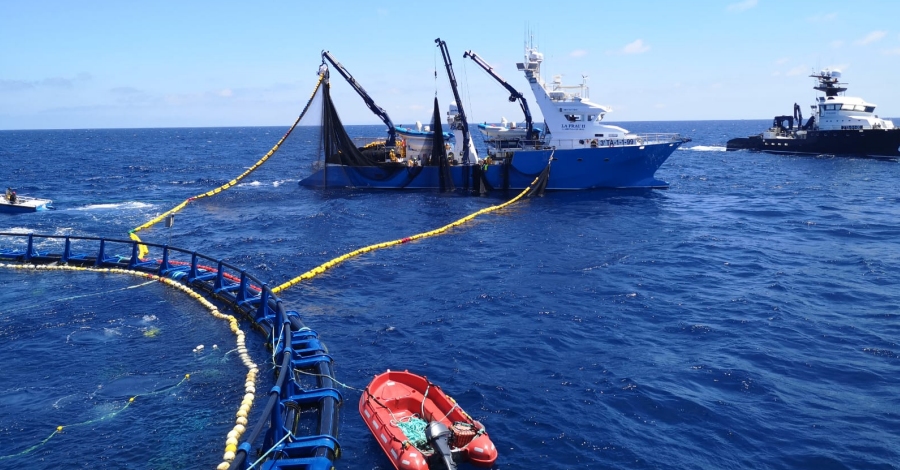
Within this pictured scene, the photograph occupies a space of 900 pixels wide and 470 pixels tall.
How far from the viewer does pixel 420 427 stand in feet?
47.9

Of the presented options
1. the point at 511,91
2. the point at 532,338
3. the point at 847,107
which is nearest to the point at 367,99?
the point at 511,91

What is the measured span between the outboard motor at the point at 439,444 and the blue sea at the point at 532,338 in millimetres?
1292

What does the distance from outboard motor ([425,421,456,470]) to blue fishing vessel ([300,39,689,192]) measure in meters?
43.7

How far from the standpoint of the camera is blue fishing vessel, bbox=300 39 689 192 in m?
55.2

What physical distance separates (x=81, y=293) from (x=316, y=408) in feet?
49.8

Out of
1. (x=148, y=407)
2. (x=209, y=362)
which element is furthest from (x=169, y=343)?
(x=148, y=407)

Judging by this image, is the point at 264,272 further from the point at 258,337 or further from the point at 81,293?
the point at 258,337

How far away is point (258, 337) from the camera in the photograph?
20812mm

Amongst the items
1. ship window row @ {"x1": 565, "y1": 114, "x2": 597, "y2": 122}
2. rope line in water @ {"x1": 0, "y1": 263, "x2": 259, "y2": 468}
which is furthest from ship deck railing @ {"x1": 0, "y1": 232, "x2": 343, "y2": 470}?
ship window row @ {"x1": 565, "y1": 114, "x2": 597, "y2": 122}

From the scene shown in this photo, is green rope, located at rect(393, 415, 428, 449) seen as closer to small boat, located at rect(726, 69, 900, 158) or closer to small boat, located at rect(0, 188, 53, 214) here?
small boat, located at rect(0, 188, 53, 214)

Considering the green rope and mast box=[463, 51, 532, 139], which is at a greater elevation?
mast box=[463, 51, 532, 139]

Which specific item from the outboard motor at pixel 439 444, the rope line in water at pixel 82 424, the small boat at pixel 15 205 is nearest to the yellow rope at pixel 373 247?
the rope line in water at pixel 82 424

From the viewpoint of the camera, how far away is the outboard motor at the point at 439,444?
512 inches

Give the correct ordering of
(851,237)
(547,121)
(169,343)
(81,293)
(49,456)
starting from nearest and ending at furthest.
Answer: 1. (49,456)
2. (169,343)
3. (81,293)
4. (851,237)
5. (547,121)
